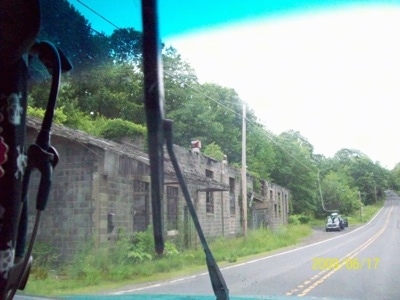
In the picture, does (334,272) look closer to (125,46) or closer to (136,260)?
(136,260)

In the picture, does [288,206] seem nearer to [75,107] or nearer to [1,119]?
[75,107]

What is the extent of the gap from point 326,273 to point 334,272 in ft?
0.18

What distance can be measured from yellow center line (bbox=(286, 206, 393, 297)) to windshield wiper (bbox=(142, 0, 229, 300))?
120 centimetres

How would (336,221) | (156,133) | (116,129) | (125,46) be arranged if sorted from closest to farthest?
1. (156,133)
2. (125,46)
3. (116,129)
4. (336,221)

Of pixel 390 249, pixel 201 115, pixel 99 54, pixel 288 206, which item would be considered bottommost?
pixel 390 249

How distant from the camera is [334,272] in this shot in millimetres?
3447

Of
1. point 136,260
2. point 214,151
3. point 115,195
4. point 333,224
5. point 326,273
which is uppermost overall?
point 214,151

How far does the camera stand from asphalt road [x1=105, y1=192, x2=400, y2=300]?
3.06 meters

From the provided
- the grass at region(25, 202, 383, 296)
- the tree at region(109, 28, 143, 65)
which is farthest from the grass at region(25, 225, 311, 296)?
the tree at region(109, 28, 143, 65)

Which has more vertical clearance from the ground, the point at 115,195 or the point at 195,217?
the point at 115,195

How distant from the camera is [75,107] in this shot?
154 inches

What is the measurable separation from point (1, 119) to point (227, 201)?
3466 mm

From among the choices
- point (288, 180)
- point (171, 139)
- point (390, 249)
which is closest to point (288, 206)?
point (288, 180)
